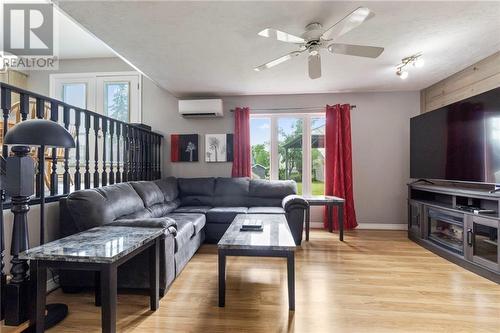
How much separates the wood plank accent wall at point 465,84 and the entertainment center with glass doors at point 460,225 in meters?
1.25

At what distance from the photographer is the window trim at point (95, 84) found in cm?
445

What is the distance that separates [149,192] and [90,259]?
70.6 inches

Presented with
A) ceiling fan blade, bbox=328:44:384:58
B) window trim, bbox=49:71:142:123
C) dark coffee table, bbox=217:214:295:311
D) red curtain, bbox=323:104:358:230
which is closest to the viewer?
dark coffee table, bbox=217:214:295:311

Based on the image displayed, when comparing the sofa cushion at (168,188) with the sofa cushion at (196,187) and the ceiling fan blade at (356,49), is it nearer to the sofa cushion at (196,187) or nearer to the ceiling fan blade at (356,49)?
the sofa cushion at (196,187)

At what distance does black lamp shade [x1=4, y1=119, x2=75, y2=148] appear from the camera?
1.50m

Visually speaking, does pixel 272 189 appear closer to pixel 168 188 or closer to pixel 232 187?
pixel 232 187

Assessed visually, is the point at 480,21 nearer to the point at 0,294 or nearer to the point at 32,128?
the point at 32,128

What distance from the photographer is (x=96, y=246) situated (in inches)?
56.6

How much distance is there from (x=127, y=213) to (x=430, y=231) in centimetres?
376

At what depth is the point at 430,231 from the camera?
128 inches

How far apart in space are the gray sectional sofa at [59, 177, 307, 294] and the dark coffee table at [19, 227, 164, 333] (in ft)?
1.31

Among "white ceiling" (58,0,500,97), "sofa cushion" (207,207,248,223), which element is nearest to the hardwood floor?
"sofa cushion" (207,207,248,223)

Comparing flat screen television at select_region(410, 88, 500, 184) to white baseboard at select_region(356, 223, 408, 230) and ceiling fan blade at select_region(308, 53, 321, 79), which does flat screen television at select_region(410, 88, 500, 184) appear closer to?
white baseboard at select_region(356, 223, 408, 230)

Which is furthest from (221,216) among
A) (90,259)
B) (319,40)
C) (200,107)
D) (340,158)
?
(319,40)
